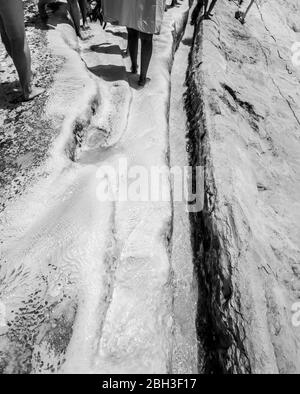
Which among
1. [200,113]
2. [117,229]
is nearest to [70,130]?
[117,229]

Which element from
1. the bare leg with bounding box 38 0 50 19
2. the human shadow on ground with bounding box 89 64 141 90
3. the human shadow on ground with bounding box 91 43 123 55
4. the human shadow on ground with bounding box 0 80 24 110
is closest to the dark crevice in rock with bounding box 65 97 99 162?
the human shadow on ground with bounding box 0 80 24 110

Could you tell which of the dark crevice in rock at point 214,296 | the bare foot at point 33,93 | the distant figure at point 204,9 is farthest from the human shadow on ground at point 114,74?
the distant figure at point 204,9

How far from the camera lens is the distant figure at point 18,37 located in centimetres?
207

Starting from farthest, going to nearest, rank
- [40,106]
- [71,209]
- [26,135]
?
[40,106]
[26,135]
[71,209]

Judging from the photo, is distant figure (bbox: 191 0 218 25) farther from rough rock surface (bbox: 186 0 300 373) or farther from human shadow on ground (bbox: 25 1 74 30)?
human shadow on ground (bbox: 25 1 74 30)

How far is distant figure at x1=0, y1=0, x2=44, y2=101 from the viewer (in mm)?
2070

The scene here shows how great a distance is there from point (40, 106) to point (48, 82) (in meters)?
0.38

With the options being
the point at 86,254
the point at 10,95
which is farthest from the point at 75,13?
the point at 86,254

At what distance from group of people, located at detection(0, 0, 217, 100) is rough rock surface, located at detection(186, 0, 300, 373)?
72 cm

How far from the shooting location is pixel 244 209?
2.21m

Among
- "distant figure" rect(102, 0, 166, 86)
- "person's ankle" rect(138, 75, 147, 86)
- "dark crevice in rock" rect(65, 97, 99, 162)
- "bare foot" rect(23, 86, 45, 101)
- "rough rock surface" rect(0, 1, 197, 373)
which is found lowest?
"rough rock surface" rect(0, 1, 197, 373)
